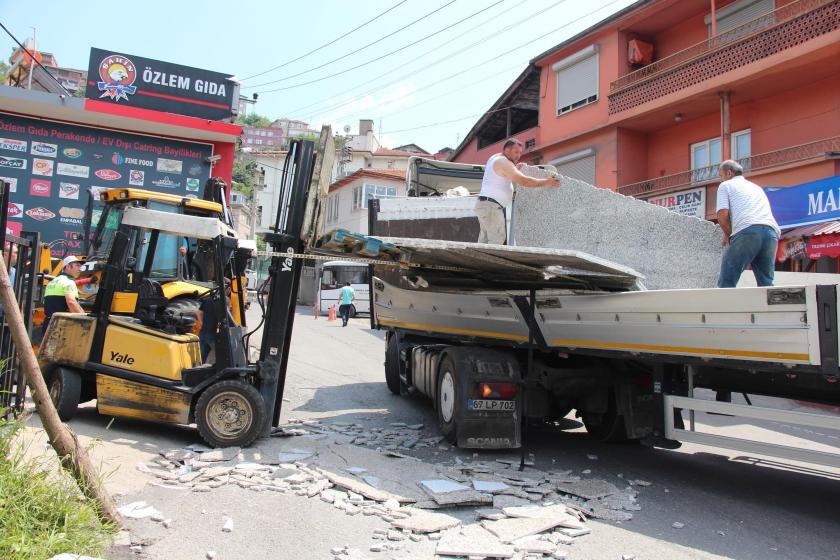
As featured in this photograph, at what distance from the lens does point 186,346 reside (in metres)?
6.36

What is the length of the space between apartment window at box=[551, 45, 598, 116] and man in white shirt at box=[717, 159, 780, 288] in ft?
55.8

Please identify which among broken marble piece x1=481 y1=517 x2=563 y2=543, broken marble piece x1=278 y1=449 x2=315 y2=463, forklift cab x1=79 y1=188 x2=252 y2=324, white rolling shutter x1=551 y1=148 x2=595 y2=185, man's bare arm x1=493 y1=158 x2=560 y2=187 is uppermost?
white rolling shutter x1=551 y1=148 x2=595 y2=185

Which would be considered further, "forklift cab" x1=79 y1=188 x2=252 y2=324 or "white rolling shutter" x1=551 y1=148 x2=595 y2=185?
"white rolling shutter" x1=551 y1=148 x2=595 y2=185

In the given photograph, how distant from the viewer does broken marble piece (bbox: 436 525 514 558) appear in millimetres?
3859

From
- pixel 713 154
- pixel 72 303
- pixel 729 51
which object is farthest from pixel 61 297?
pixel 713 154

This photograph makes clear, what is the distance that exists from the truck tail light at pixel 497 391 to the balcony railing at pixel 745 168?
40.1 feet

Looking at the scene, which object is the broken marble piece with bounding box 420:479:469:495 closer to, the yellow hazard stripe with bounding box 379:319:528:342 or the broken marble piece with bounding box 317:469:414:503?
the broken marble piece with bounding box 317:469:414:503

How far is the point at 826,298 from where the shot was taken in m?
3.83

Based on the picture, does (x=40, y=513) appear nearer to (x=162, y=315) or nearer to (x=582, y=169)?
(x=162, y=315)

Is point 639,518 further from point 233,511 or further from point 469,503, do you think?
point 233,511

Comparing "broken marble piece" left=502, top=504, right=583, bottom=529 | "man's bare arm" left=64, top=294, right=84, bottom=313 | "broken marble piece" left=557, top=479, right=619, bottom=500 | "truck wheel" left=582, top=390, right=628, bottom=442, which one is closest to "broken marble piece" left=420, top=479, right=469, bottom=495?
"broken marble piece" left=502, top=504, right=583, bottom=529

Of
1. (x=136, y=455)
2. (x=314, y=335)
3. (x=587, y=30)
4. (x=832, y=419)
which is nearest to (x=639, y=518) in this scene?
(x=832, y=419)

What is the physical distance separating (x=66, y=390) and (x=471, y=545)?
4546mm

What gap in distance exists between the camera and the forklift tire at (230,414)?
5.99 m
